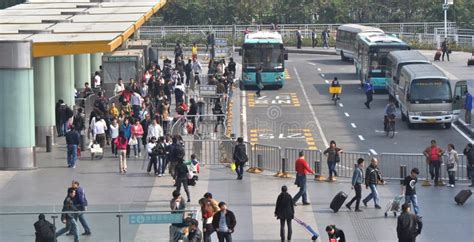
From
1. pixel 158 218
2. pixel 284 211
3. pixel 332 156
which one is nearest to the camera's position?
pixel 158 218

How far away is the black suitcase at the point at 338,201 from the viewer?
35062 millimetres

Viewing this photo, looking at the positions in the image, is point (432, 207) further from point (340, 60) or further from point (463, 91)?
point (340, 60)

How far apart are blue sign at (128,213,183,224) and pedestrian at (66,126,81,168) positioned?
42.3 feet

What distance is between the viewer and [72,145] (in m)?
41.6

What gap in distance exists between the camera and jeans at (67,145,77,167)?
41.6m

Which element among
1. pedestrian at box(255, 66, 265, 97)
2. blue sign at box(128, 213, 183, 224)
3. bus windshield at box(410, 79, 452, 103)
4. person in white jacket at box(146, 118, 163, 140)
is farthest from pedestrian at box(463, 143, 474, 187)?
pedestrian at box(255, 66, 265, 97)

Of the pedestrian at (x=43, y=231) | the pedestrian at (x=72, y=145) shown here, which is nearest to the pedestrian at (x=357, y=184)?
the pedestrian at (x=43, y=231)

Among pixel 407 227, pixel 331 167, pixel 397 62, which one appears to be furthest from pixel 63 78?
pixel 407 227

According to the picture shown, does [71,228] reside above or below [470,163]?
below

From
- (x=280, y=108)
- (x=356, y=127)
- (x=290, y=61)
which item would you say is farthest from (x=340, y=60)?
(x=356, y=127)

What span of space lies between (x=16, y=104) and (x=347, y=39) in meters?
41.3

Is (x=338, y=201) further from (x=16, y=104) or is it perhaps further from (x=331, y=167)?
(x=16, y=104)

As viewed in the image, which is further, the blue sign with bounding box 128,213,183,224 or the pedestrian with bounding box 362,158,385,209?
the pedestrian with bounding box 362,158,385,209

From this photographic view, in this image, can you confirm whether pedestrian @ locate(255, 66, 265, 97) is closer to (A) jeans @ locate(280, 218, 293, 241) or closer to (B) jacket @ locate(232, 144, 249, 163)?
(B) jacket @ locate(232, 144, 249, 163)
